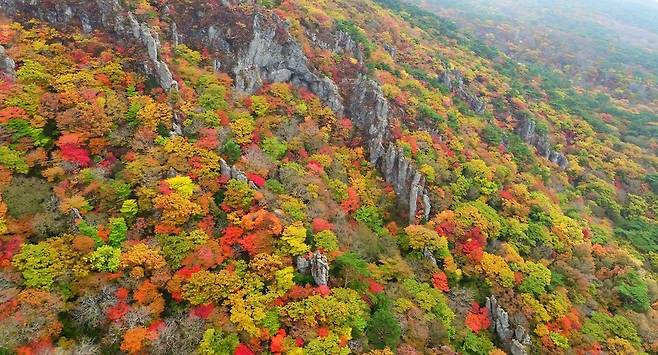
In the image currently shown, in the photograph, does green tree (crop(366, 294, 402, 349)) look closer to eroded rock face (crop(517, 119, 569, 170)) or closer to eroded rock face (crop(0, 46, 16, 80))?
eroded rock face (crop(0, 46, 16, 80))

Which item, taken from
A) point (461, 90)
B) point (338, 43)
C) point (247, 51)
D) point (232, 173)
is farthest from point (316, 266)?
point (461, 90)

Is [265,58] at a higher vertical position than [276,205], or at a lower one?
higher

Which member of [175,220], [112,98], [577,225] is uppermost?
[112,98]

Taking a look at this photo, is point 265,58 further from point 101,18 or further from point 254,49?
point 101,18

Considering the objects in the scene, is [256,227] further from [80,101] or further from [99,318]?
[80,101]

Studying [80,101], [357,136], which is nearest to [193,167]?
[80,101]

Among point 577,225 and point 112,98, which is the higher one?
point 112,98
